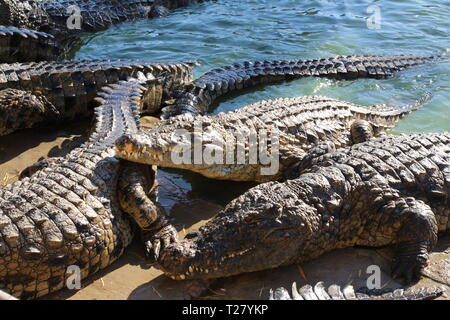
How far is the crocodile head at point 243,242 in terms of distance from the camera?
328cm

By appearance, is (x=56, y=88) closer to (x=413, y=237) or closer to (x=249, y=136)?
(x=249, y=136)

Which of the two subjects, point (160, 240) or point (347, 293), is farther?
point (160, 240)

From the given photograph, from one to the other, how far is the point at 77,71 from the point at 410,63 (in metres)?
5.08

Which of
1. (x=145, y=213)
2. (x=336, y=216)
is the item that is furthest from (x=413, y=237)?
(x=145, y=213)

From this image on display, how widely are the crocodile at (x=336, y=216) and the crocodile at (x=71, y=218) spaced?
639 mm

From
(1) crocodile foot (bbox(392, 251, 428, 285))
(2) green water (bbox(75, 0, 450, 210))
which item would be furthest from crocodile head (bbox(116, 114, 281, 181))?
(2) green water (bbox(75, 0, 450, 210))

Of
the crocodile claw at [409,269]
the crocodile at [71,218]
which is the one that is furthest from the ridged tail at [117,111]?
the crocodile claw at [409,269]

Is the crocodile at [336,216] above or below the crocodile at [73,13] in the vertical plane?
below

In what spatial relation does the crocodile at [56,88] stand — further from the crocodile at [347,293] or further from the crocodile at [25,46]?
the crocodile at [347,293]

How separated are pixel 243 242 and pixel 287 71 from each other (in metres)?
4.63

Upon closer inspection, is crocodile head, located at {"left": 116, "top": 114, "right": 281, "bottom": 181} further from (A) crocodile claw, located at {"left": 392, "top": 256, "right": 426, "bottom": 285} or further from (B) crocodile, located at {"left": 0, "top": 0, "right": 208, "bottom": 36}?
(B) crocodile, located at {"left": 0, "top": 0, "right": 208, "bottom": 36}

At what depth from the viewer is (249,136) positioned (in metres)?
4.69

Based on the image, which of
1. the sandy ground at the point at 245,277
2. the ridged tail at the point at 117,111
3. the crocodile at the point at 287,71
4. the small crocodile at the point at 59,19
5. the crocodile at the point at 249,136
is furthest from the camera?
the small crocodile at the point at 59,19
